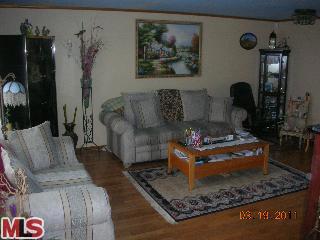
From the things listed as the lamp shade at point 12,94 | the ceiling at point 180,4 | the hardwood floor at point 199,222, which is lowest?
the hardwood floor at point 199,222

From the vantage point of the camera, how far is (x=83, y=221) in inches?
94.2

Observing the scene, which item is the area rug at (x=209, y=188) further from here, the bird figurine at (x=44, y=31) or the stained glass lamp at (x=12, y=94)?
the bird figurine at (x=44, y=31)

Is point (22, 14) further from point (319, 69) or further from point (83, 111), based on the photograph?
point (319, 69)

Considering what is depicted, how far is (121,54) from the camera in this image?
583 centimetres

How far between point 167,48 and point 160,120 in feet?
4.81

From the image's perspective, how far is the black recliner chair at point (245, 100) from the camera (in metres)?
Answer: 6.54

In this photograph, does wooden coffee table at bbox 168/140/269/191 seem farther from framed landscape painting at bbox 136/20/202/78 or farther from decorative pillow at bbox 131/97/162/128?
framed landscape painting at bbox 136/20/202/78

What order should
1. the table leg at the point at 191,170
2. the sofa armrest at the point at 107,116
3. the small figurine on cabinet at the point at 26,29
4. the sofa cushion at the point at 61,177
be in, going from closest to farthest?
the sofa cushion at the point at 61,177 → the table leg at the point at 191,170 → the small figurine on cabinet at the point at 26,29 → the sofa armrest at the point at 107,116

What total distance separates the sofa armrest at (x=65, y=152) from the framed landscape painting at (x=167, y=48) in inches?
98.3

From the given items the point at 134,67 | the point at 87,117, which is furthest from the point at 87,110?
the point at 134,67

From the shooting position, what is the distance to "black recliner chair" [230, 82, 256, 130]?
21.5ft

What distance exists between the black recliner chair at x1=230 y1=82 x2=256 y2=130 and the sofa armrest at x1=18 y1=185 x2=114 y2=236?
180 inches
